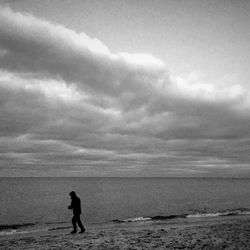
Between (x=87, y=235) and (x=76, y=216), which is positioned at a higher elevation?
(x=76, y=216)

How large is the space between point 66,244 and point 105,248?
2499mm

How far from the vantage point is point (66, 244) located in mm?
15133

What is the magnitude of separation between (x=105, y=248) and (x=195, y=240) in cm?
504

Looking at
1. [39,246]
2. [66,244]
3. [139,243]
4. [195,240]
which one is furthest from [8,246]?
[195,240]

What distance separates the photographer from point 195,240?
14977mm

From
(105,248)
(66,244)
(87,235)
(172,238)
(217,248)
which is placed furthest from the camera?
(87,235)

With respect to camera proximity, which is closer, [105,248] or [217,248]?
[217,248]

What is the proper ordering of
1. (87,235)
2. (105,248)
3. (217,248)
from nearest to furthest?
(217,248), (105,248), (87,235)

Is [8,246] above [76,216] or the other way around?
the other way around

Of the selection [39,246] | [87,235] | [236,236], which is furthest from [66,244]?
[236,236]

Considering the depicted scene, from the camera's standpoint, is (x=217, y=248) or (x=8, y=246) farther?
(x=8, y=246)

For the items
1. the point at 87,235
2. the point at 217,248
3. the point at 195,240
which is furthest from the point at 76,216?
the point at 217,248

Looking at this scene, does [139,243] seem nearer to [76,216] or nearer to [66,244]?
[66,244]

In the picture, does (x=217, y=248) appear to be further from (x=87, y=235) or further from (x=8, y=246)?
(x=8, y=246)
